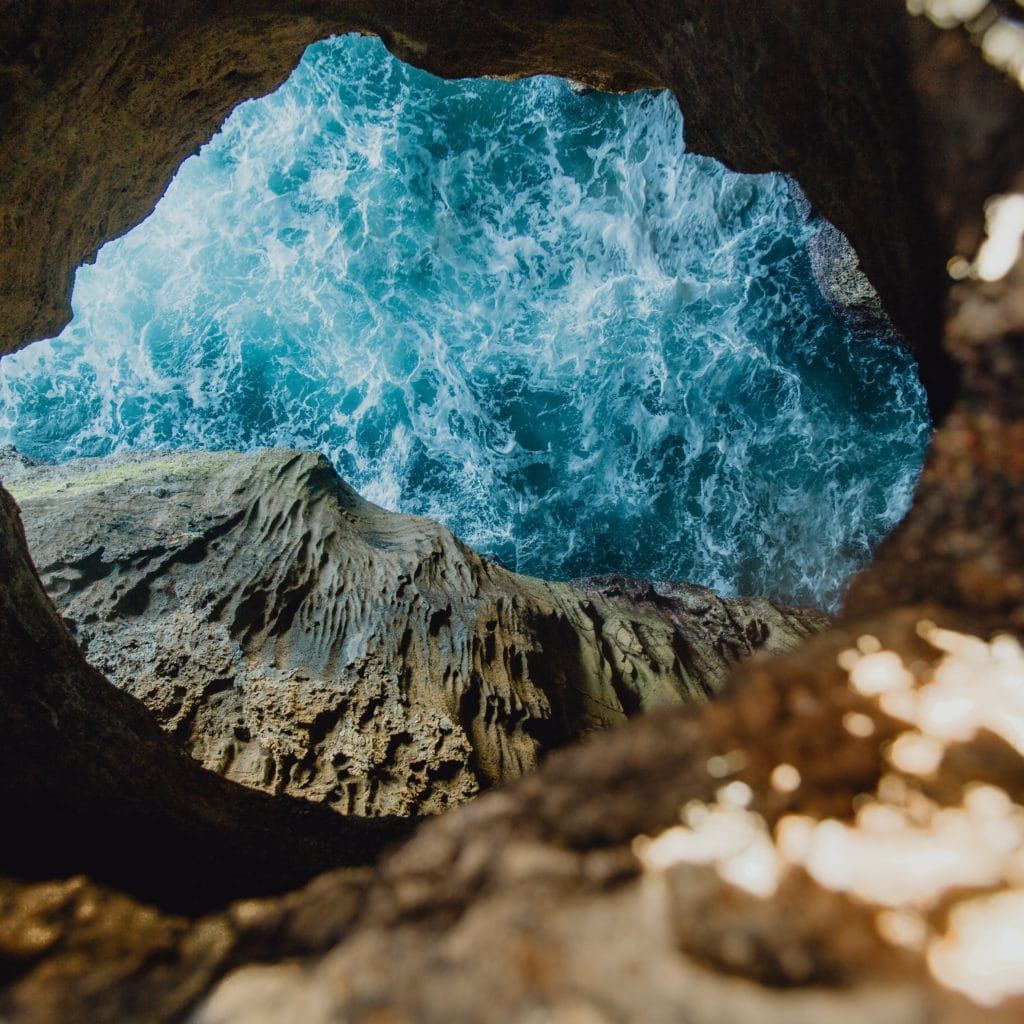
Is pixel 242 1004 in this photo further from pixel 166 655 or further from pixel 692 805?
pixel 166 655

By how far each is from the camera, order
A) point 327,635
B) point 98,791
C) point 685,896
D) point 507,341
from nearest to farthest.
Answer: point 685,896 → point 98,791 → point 327,635 → point 507,341

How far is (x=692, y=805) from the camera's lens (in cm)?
112

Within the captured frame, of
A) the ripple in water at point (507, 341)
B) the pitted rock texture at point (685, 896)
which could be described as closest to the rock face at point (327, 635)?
the ripple in water at point (507, 341)

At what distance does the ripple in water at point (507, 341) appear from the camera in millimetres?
10609

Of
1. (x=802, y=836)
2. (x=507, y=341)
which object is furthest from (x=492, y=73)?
(x=802, y=836)

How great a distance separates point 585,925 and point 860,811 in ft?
1.59

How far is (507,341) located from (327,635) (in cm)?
904

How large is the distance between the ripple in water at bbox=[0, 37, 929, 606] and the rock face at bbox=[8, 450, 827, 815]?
2880mm

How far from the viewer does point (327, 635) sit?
611 centimetres

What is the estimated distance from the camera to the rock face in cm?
512

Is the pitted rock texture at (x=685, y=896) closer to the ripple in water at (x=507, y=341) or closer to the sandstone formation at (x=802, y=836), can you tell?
the sandstone formation at (x=802, y=836)

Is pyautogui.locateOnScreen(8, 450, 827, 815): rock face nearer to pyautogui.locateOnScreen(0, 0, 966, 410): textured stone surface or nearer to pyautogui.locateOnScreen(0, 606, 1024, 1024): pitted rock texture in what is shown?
pyautogui.locateOnScreen(0, 0, 966, 410): textured stone surface

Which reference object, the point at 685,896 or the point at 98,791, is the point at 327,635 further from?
the point at 685,896

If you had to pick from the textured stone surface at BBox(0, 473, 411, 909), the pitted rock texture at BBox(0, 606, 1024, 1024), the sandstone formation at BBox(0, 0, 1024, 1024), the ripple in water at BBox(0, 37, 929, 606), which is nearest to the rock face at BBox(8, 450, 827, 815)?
Answer: the textured stone surface at BBox(0, 473, 411, 909)
